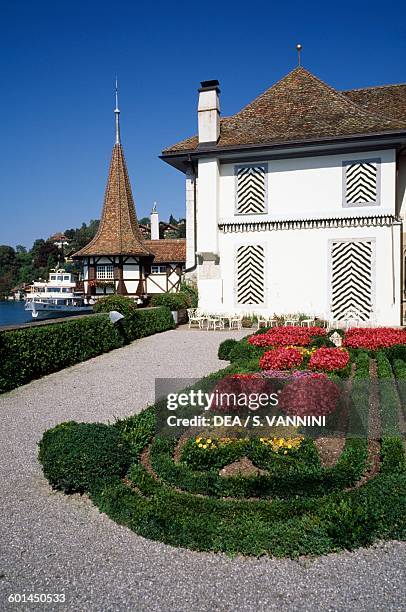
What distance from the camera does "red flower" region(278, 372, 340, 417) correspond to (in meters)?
6.82

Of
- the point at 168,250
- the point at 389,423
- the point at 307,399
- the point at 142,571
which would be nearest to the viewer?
the point at 142,571

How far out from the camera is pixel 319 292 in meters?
19.2

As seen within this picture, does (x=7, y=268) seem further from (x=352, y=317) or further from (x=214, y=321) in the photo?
(x=352, y=317)

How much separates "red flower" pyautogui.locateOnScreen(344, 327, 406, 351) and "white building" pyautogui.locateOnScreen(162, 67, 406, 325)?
527cm

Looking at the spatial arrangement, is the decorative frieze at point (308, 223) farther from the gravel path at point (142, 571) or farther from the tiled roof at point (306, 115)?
the gravel path at point (142, 571)

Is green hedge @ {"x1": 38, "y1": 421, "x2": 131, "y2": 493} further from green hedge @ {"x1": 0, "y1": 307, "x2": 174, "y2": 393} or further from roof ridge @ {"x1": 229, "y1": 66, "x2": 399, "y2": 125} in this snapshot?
roof ridge @ {"x1": 229, "y1": 66, "x2": 399, "y2": 125}

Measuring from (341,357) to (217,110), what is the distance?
550 inches

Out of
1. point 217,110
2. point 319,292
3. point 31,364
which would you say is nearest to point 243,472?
point 31,364

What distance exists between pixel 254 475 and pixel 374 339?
8004 mm

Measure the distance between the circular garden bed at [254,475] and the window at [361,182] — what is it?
1212cm

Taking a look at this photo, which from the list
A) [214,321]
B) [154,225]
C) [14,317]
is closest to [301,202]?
[214,321]

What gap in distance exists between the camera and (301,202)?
19.3 meters

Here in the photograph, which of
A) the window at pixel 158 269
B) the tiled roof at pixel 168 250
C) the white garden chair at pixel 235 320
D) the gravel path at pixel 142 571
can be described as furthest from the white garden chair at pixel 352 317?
the window at pixel 158 269

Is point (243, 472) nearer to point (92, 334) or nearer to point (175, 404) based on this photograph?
point (175, 404)
